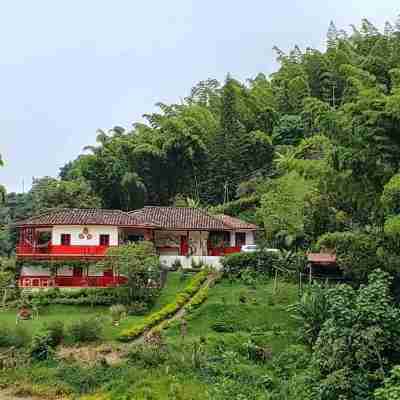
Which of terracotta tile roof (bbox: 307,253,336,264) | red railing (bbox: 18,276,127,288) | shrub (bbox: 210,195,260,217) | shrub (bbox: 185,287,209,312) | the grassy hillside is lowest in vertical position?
the grassy hillside

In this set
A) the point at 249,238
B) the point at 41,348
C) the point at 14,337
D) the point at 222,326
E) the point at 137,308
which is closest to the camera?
the point at 41,348

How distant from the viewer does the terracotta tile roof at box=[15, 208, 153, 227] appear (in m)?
31.6

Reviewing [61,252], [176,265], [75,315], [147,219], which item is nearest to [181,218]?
[147,219]

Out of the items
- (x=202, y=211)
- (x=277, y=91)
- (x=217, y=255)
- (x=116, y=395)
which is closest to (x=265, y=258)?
(x=217, y=255)

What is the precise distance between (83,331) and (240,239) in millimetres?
14755

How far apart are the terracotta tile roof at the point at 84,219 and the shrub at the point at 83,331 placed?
28.4 ft

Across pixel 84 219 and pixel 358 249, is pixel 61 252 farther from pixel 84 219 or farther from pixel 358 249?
pixel 358 249

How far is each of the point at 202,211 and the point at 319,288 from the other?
541 inches

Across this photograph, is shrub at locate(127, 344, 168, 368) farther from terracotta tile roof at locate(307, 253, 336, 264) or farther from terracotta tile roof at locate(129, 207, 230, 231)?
terracotta tile roof at locate(129, 207, 230, 231)

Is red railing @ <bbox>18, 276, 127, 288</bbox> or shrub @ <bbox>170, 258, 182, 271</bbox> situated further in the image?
shrub @ <bbox>170, 258, 182, 271</bbox>

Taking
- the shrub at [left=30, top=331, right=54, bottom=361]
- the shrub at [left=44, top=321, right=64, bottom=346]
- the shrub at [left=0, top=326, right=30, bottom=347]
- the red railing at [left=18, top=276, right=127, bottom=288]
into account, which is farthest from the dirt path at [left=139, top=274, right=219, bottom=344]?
the red railing at [left=18, top=276, right=127, bottom=288]

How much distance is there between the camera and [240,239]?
36.4 metres

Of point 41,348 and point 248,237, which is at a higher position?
point 248,237

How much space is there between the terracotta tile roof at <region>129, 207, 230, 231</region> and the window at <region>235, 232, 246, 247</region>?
1.53m
